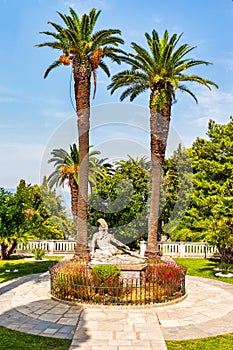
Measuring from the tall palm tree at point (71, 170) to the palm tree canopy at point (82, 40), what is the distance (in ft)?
38.4

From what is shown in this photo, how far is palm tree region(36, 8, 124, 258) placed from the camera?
16922 mm

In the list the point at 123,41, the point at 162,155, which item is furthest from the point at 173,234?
the point at 123,41

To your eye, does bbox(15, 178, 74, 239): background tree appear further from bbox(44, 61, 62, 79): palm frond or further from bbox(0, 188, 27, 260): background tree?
bbox(44, 61, 62, 79): palm frond

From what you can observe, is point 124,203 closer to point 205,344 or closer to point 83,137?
point 83,137

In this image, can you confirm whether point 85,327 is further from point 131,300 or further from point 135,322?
point 131,300

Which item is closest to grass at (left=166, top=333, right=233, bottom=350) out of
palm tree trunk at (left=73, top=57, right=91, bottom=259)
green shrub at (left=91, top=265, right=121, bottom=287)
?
green shrub at (left=91, top=265, right=121, bottom=287)

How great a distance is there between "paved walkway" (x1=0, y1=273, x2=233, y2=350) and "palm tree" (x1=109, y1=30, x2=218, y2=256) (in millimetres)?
7094

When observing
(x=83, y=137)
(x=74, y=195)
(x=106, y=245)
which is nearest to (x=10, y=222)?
(x=74, y=195)

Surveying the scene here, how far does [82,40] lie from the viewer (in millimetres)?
16969

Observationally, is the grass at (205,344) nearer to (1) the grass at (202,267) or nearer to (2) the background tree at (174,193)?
(1) the grass at (202,267)

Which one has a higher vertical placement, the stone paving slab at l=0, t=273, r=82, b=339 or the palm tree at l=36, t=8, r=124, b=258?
the palm tree at l=36, t=8, r=124, b=258

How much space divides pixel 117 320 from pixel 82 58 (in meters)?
11.6

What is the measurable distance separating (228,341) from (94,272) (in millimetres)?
4692

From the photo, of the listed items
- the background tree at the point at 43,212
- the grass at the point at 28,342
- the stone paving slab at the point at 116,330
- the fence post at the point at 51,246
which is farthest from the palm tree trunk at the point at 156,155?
the background tree at the point at 43,212
